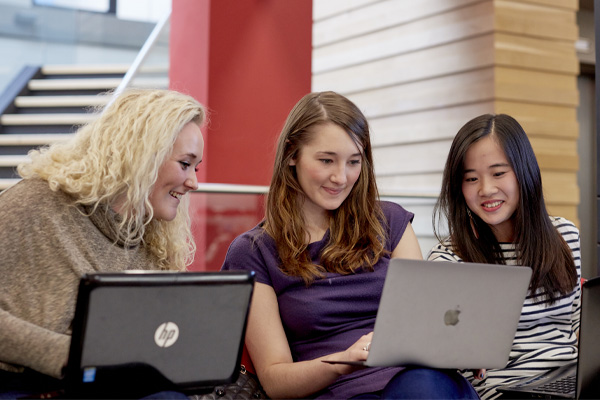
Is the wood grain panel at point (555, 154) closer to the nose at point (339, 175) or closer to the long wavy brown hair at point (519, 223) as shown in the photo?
the long wavy brown hair at point (519, 223)

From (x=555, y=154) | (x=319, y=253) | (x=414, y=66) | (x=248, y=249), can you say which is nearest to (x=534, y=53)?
(x=555, y=154)

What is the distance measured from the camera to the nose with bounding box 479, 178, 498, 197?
7.08 feet

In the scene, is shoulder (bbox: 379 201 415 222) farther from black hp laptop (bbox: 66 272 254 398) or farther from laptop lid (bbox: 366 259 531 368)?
black hp laptop (bbox: 66 272 254 398)

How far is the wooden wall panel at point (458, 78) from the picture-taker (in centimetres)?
411

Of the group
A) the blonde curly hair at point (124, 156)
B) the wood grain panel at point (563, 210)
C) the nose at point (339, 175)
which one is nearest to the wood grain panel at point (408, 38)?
Result: the wood grain panel at point (563, 210)

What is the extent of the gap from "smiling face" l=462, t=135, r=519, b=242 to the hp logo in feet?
3.74

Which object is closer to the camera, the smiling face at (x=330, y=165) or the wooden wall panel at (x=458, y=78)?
the smiling face at (x=330, y=165)

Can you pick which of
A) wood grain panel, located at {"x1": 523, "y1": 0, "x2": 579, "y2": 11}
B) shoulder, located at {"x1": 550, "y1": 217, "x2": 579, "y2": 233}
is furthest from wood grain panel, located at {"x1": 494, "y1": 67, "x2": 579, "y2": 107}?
shoulder, located at {"x1": 550, "y1": 217, "x2": 579, "y2": 233}

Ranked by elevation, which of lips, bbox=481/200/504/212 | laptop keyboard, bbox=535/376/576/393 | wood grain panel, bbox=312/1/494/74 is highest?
wood grain panel, bbox=312/1/494/74

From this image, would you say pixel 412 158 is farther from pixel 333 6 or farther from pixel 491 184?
pixel 491 184

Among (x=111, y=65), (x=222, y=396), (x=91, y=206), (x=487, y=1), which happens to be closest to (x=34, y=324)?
(x=91, y=206)

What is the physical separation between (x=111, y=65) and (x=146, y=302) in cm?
494

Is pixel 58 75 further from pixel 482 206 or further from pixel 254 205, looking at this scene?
pixel 482 206

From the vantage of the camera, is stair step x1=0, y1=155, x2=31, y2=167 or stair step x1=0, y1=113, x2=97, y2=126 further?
stair step x1=0, y1=113, x2=97, y2=126
